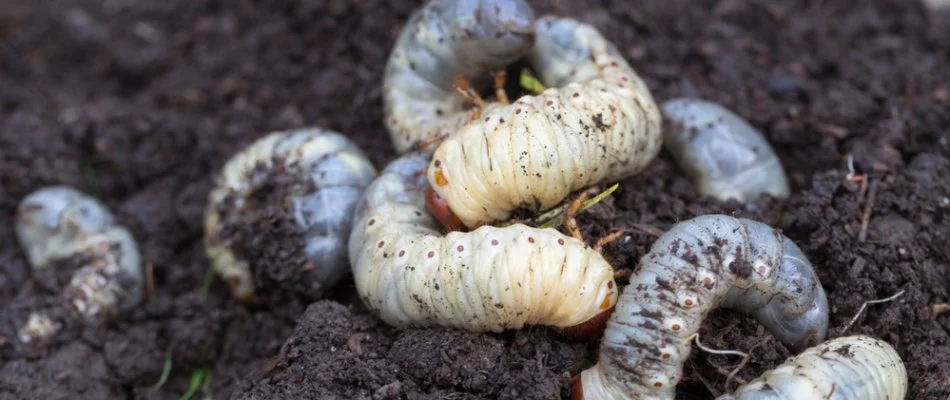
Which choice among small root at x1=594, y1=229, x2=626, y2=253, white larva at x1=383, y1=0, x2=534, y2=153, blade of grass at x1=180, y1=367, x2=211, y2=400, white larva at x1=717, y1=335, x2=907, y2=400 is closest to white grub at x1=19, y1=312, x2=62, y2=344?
blade of grass at x1=180, y1=367, x2=211, y2=400

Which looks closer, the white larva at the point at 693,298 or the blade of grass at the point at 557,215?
the white larva at the point at 693,298

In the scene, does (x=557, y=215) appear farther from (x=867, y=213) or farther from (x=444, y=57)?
(x=867, y=213)

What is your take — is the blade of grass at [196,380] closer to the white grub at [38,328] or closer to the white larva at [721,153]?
the white grub at [38,328]

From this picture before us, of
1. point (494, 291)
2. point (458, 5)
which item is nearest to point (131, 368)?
point (494, 291)

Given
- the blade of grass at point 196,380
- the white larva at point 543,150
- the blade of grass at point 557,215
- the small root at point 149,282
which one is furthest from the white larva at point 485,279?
the small root at point 149,282

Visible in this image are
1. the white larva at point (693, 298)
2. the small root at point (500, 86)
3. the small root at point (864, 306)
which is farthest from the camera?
the small root at point (500, 86)

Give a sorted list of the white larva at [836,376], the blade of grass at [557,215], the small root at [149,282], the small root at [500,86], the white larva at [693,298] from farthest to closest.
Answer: the small root at [149,282], the small root at [500,86], the blade of grass at [557,215], the white larva at [693,298], the white larva at [836,376]
